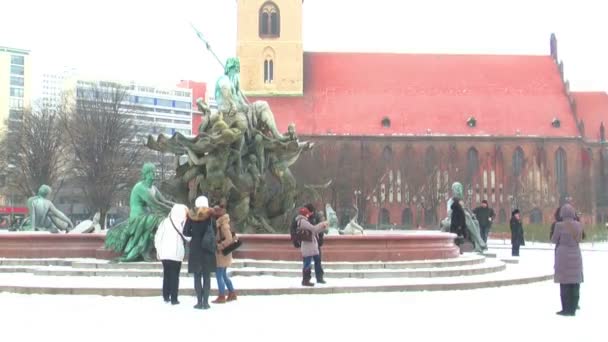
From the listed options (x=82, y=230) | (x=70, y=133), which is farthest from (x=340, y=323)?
(x=70, y=133)

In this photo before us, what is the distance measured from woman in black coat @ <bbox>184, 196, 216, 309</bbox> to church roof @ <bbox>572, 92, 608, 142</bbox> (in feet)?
246

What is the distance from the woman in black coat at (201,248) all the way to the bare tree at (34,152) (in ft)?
131

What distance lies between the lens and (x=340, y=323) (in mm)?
10484

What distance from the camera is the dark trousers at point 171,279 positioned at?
12.2m

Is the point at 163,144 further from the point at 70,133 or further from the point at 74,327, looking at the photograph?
the point at 70,133

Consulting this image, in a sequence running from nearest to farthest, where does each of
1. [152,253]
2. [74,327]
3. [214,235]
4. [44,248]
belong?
1. [74,327]
2. [214,235]
3. [152,253]
4. [44,248]

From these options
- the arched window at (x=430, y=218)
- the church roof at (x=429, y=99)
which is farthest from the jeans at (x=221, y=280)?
the church roof at (x=429, y=99)

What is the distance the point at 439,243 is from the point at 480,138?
62.0 metres

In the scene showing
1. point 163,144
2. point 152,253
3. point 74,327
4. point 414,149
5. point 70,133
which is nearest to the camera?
point 74,327

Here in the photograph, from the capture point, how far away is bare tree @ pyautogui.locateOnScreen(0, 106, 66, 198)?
4994cm

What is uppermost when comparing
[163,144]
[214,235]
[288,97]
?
[288,97]

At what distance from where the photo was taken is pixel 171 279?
12.2 meters

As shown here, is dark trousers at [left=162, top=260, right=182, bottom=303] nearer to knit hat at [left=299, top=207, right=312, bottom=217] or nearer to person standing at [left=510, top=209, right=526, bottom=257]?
knit hat at [left=299, top=207, right=312, bottom=217]

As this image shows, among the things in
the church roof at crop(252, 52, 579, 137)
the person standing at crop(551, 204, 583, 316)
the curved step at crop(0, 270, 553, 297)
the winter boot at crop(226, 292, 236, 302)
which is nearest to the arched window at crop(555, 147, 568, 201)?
the church roof at crop(252, 52, 579, 137)
